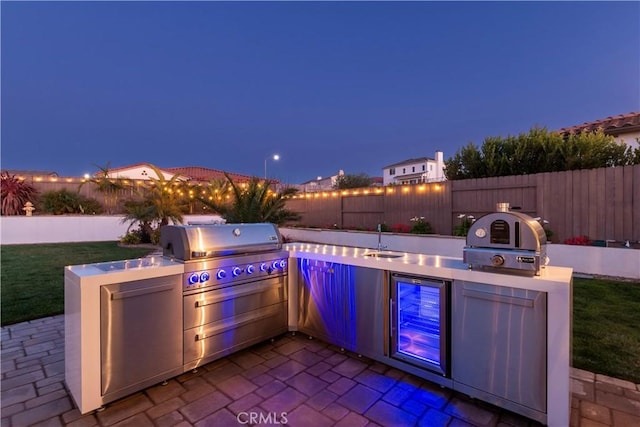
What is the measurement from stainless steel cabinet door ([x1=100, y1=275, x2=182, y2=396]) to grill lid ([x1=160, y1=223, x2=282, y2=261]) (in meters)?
0.28

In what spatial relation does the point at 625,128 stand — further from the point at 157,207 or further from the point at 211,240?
the point at 157,207

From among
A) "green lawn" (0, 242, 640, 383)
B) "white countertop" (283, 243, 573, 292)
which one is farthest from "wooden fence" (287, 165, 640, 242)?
"white countertop" (283, 243, 573, 292)

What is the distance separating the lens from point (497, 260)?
2137 millimetres

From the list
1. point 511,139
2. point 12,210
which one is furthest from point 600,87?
point 12,210

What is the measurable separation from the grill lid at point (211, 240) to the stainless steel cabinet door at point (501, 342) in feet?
6.30

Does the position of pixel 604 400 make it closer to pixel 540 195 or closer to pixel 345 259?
pixel 345 259

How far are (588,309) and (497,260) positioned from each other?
3459 mm

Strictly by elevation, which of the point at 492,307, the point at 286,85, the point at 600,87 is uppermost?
the point at 286,85

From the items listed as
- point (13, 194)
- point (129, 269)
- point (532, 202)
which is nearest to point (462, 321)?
point (129, 269)

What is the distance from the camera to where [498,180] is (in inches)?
344

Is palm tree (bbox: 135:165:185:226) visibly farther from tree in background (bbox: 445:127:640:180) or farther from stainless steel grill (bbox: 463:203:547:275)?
stainless steel grill (bbox: 463:203:547:275)

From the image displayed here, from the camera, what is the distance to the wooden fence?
6703mm

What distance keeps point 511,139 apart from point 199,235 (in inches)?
421

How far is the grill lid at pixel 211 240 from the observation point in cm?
269
